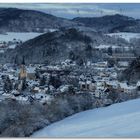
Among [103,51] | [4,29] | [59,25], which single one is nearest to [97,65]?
[103,51]

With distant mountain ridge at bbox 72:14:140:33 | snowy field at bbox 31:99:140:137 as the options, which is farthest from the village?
distant mountain ridge at bbox 72:14:140:33

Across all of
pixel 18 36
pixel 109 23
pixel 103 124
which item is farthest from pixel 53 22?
pixel 103 124

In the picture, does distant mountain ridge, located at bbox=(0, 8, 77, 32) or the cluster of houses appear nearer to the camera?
the cluster of houses

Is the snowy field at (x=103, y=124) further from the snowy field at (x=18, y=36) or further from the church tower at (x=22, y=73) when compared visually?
the snowy field at (x=18, y=36)

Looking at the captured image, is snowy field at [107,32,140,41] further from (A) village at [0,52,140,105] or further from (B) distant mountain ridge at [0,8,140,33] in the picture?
(A) village at [0,52,140,105]

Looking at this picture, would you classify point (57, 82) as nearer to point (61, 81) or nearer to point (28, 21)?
point (61, 81)

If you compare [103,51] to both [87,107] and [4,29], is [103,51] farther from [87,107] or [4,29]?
[4,29]
